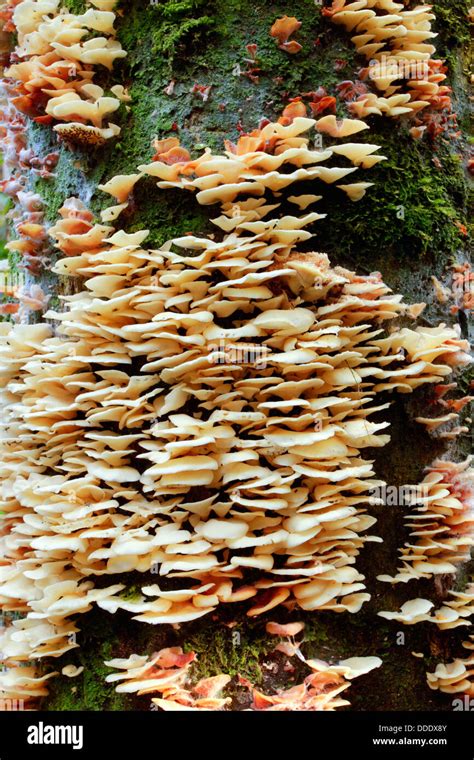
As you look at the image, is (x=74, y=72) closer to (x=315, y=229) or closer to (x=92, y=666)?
(x=315, y=229)

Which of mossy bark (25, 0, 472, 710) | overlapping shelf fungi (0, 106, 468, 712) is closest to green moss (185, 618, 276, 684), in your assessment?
mossy bark (25, 0, 472, 710)

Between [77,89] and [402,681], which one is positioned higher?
[77,89]

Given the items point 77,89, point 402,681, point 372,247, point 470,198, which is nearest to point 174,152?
point 77,89

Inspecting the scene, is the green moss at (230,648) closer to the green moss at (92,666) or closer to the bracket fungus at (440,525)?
the green moss at (92,666)

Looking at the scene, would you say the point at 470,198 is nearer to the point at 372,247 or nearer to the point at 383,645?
the point at 372,247

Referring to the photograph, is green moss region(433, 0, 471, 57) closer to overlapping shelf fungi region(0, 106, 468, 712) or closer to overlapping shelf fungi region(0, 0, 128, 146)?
overlapping shelf fungi region(0, 106, 468, 712)
